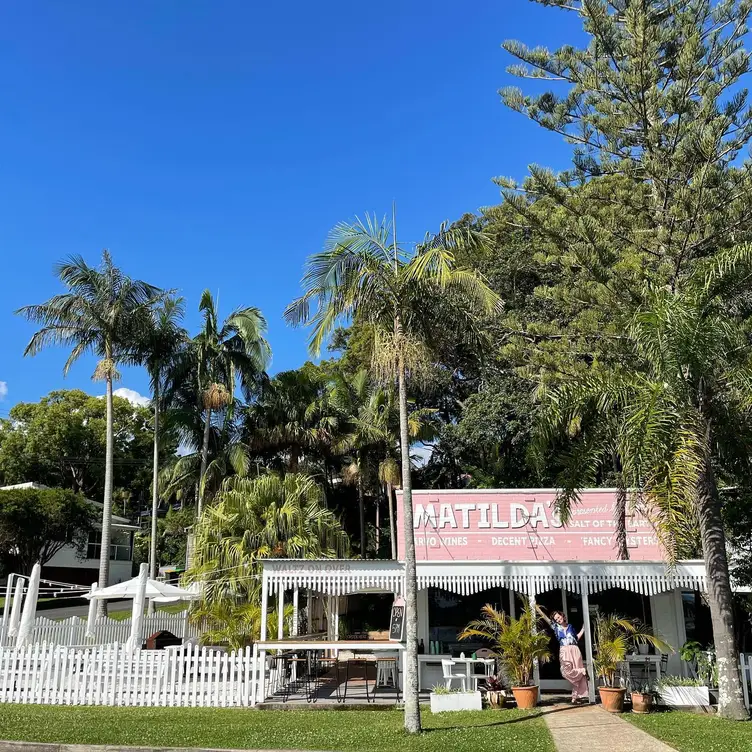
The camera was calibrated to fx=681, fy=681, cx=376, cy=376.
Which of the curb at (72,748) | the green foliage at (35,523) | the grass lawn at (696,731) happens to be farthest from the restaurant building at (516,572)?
the green foliage at (35,523)

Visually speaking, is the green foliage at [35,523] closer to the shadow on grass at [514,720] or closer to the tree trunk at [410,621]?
the tree trunk at [410,621]

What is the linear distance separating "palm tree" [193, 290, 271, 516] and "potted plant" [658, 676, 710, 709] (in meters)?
18.6

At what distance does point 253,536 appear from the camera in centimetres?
1880

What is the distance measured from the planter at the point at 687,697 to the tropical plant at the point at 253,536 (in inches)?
374

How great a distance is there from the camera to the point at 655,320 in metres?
10.6

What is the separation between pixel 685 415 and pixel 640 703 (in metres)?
4.75

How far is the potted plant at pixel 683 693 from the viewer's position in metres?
11.5

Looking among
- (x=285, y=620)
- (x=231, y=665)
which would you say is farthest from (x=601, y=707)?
(x=285, y=620)

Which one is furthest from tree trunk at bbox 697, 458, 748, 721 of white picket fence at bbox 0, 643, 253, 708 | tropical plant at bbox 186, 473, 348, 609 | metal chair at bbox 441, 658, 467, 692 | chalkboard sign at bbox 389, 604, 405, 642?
tropical plant at bbox 186, 473, 348, 609

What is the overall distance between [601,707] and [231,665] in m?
6.33

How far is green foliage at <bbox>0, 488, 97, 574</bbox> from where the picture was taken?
32469 mm

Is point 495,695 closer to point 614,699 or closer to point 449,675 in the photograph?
point 449,675

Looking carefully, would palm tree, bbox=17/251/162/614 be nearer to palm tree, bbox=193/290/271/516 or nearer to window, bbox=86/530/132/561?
palm tree, bbox=193/290/271/516

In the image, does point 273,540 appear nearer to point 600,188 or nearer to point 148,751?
point 148,751
